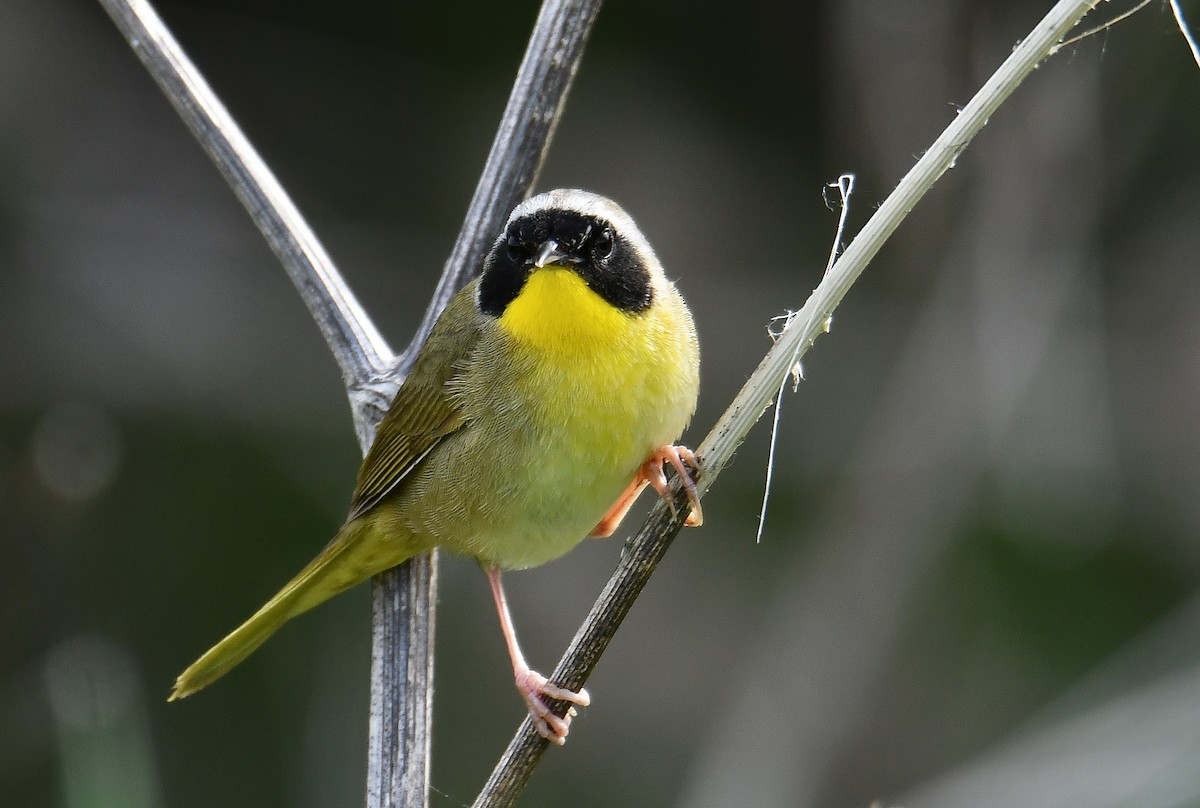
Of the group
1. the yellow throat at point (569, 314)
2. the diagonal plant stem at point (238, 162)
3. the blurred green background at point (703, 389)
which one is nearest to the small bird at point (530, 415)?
the yellow throat at point (569, 314)

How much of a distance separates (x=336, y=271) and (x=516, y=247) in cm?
41

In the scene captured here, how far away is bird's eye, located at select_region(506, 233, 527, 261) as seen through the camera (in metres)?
2.88

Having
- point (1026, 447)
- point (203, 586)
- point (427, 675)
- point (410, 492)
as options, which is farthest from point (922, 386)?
point (203, 586)

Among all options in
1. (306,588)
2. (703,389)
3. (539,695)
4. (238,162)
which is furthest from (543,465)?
(703,389)

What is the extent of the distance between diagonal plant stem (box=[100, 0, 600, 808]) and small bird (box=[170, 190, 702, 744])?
0.28 feet

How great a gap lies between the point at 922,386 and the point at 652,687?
176cm

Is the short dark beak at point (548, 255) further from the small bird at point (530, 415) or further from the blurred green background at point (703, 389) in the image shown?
the blurred green background at point (703, 389)

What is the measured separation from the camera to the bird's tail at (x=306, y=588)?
3201mm

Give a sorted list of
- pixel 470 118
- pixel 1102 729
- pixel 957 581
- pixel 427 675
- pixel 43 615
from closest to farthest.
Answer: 1. pixel 427 675
2. pixel 1102 729
3. pixel 43 615
4. pixel 957 581
5. pixel 470 118

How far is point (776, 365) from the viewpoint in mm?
2227

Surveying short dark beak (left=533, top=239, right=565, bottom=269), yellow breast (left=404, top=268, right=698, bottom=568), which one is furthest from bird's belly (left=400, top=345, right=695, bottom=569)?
short dark beak (left=533, top=239, right=565, bottom=269)

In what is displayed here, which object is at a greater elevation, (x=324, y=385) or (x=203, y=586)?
(x=324, y=385)

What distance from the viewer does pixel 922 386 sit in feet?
15.3

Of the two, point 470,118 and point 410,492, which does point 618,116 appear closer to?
point 470,118
